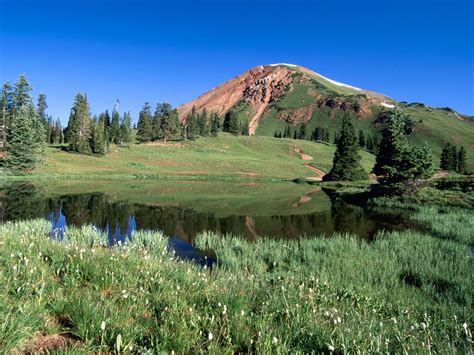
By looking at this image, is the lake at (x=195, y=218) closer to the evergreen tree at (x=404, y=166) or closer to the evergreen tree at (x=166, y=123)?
the evergreen tree at (x=404, y=166)

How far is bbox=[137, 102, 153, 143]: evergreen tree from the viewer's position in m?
130

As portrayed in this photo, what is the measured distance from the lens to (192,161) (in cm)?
10212

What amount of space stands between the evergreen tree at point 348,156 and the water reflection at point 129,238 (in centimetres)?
5744

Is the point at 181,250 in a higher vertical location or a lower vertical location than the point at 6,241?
lower

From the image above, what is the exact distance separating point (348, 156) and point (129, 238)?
63525 millimetres

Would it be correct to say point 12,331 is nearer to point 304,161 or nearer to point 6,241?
point 6,241

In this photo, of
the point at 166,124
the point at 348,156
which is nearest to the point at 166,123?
the point at 166,124

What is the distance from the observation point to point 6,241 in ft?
34.3

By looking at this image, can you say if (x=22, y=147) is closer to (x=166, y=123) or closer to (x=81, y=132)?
(x=81, y=132)

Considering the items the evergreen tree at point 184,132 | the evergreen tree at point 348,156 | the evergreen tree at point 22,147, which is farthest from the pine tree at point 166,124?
the evergreen tree at point 348,156

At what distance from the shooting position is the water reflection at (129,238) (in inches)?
588

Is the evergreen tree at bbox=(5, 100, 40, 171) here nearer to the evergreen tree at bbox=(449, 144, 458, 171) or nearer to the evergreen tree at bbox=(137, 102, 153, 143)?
the evergreen tree at bbox=(137, 102, 153, 143)

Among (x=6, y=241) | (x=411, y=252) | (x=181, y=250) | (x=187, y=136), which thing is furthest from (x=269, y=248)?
(x=187, y=136)

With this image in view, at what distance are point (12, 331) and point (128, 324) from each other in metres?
1.64
